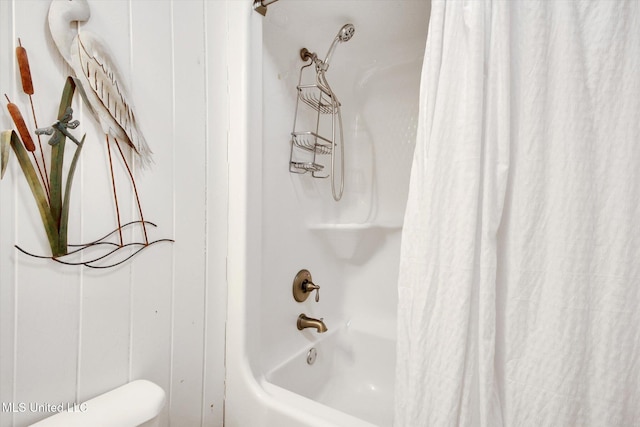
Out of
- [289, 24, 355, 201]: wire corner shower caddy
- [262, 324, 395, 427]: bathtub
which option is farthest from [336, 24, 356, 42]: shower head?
[262, 324, 395, 427]: bathtub

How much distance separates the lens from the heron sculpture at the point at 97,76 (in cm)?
68

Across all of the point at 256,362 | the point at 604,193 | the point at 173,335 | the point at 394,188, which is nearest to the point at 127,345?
the point at 173,335

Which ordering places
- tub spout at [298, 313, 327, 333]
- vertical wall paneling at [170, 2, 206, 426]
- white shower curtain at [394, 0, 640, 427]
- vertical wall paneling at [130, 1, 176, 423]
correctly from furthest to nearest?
tub spout at [298, 313, 327, 333]
vertical wall paneling at [170, 2, 206, 426]
vertical wall paneling at [130, 1, 176, 423]
white shower curtain at [394, 0, 640, 427]

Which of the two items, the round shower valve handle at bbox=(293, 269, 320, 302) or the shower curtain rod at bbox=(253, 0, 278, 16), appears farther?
the round shower valve handle at bbox=(293, 269, 320, 302)

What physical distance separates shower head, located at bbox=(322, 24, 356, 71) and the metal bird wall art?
93 centimetres

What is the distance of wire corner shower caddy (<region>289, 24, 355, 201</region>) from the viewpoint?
4.52ft

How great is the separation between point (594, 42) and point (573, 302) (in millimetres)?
512

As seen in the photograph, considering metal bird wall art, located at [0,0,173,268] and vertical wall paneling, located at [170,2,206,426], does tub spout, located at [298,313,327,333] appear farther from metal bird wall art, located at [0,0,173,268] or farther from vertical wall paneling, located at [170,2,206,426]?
metal bird wall art, located at [0,0,173,268]

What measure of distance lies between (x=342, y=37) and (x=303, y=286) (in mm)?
1105

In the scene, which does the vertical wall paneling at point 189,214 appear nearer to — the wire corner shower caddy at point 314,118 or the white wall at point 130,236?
the white wall at point 130,236

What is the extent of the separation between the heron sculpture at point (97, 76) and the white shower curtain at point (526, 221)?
0.72 metres

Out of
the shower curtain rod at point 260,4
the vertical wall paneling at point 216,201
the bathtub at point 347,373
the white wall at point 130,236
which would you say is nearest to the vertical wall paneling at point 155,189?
the white wall at point 130,236

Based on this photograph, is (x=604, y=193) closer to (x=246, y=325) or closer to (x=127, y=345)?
(x=246, y=325)

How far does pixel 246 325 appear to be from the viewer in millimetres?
1037
